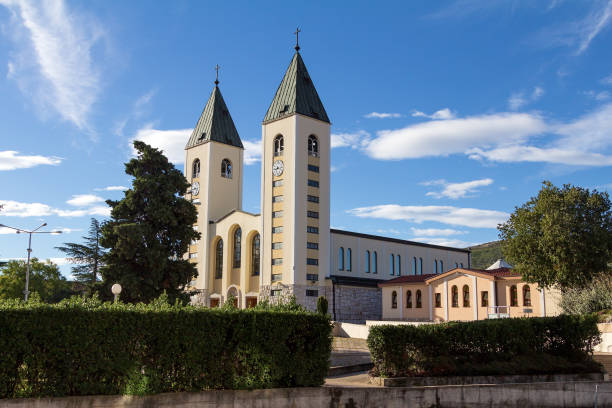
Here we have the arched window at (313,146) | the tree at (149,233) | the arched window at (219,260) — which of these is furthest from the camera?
the arched window at (219,260)

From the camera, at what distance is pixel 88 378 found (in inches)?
494

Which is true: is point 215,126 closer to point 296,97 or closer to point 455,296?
point 296,97

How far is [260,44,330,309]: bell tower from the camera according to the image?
55.6 metres

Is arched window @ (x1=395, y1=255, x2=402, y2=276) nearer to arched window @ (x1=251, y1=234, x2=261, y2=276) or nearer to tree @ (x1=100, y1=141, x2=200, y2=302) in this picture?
arched window @ (x1=251, y1=234, x2=261, y2=276)

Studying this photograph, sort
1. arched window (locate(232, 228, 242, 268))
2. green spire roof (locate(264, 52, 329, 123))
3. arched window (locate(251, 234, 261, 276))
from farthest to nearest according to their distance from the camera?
arched window (locate(232, 228, 242, 268)) < arched window (locate(251, 234, 261, 276)) < green spire roof (locate(264, 52, 329, 123))

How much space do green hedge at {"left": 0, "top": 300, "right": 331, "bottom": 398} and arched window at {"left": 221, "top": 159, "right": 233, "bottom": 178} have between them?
54.9 meters

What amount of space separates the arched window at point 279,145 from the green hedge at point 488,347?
137 feet

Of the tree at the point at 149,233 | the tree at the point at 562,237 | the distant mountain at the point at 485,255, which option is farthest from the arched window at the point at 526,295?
the distant mountain at the point at 485,255

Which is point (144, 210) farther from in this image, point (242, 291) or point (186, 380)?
point (242, 291)

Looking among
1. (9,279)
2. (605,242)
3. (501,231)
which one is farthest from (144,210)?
(9,279)

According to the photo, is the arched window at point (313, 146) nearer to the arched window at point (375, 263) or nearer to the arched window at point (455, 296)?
the arched window at point (375, 263)

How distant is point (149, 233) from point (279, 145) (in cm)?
2694

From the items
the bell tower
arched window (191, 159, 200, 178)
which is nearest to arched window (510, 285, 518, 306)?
the bell tower

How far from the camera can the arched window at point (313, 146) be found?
58531 millimetres
